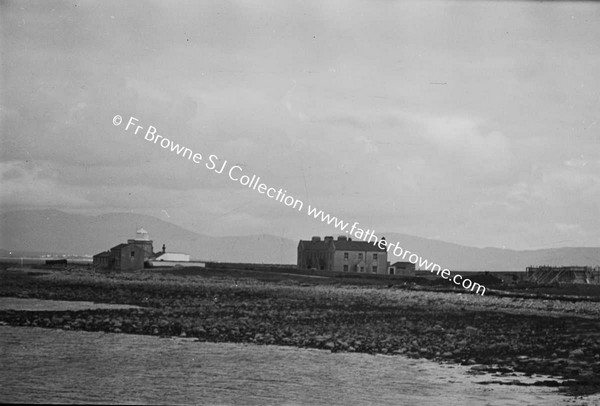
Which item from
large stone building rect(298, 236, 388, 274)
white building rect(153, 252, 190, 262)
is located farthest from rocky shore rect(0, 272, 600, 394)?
white building rect(153, 252, 190, 262)

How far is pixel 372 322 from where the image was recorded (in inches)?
919

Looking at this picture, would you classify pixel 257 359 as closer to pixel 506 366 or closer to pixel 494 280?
pixel 506 366

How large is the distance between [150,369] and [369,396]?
468 cm

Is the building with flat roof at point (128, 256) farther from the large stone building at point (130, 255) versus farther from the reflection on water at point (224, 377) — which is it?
the reflection on water at point (224, 377)

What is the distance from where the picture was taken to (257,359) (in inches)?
669

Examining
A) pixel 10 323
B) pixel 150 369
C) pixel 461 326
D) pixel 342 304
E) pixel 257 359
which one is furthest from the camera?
pixel 342 304

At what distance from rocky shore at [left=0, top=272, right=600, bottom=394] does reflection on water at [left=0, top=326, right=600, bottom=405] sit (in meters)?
1.07

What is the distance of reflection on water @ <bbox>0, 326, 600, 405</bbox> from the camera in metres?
13.9

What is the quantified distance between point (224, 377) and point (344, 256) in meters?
42.4

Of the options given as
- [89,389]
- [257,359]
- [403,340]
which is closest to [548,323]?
Answer: [403,340]

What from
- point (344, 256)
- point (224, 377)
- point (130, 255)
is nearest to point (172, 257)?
point (130, 255)

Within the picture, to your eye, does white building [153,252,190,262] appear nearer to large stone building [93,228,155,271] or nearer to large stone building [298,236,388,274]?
large stone building [93,228,155,271]

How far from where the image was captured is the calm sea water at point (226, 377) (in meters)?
13.9

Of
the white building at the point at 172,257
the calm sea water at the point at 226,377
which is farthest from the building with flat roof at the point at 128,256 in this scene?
the calm sea water at the point at 226,377
